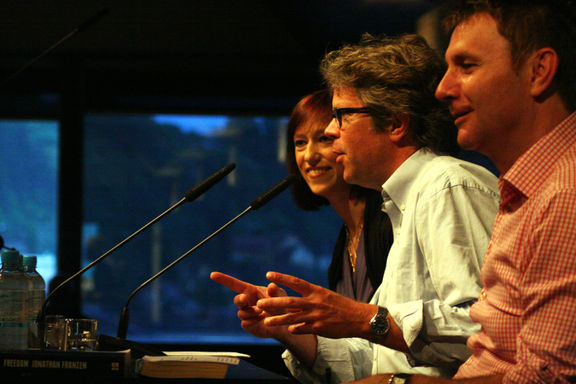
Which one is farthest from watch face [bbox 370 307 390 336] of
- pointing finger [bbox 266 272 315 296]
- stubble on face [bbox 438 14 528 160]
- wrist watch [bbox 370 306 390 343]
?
stubble on face [bbox 438 14 528 160]

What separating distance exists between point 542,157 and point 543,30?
0.25 meters

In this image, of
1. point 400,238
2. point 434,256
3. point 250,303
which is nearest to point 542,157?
point 434,256

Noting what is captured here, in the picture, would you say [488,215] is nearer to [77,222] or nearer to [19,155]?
[77,222]

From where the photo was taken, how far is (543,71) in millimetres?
1280

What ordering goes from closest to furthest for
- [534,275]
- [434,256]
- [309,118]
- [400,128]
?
1. [534,275]
2. [434,256]
3. [400,128]
4. [309,118]

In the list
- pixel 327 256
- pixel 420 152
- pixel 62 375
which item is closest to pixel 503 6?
pixel 420 152

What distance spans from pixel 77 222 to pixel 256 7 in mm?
2354

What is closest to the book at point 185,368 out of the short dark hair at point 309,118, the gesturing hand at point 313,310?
the gesturing hand at point 313,310

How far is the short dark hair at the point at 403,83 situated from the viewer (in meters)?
2.02

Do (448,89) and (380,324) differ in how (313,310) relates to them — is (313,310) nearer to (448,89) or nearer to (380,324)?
(380,324)

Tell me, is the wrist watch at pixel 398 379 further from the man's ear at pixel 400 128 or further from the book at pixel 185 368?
the man's ear at pixel 400 128

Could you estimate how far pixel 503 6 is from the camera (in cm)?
134

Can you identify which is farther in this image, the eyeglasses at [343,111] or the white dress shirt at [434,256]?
the eyeglasses at [343,111]

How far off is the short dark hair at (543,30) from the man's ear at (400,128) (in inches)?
26.6
